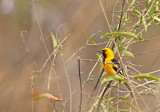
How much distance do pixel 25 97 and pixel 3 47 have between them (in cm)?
52

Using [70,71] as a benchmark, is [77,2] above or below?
above

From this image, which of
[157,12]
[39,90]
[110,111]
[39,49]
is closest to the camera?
[157,12]

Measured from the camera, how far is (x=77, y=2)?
2768mm

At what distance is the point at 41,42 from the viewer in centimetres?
258

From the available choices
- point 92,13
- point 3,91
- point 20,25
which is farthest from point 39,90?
point 92,13

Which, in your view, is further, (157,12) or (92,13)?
(92,13)

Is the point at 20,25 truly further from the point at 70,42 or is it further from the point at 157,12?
the point at 157,12

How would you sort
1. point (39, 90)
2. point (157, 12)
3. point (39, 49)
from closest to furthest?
point (157, 12), point (39, 90), point (39, 49)

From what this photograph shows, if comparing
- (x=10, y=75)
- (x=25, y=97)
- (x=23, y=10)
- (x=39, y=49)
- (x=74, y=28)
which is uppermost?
(x=23, y=10)

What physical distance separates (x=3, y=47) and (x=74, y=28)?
0.67 meters

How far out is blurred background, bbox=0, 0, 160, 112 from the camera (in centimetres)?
256

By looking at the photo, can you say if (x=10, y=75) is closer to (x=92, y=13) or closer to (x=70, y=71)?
(x=70, y=71)

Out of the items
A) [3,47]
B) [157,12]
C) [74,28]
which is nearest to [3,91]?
[3,47]

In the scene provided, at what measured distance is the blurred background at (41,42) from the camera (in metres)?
2.56
